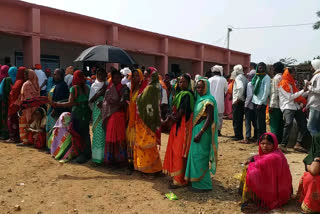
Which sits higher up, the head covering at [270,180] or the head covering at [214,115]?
the head covering at [214,115]

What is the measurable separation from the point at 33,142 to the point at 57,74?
1.91m

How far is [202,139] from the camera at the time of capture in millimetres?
3816

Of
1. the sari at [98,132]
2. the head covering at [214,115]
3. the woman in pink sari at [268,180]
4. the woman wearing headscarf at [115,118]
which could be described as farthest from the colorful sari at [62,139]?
the woman in pink sari at [268,180]

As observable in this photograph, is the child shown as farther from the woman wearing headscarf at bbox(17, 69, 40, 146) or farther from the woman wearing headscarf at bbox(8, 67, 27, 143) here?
the woman wearing headscarf at bbox(8, 67, 27, 143)

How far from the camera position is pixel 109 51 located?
545 centimetres

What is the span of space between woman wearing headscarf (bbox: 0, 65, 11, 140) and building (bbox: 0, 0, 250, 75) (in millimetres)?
3181

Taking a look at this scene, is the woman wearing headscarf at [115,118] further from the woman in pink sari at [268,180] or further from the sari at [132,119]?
the woman in pink sari at [268,180]

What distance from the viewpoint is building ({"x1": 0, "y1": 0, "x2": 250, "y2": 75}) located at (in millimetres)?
10766

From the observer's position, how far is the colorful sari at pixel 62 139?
5449 millimetres

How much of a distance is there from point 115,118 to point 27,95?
8.55ft

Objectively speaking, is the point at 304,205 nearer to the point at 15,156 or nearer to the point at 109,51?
the point at 109,51

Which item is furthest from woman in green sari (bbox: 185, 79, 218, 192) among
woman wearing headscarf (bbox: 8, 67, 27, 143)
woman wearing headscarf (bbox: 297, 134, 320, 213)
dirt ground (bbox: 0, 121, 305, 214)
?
woman wearing headscarf (bbox: 8, 67, 27, 143)

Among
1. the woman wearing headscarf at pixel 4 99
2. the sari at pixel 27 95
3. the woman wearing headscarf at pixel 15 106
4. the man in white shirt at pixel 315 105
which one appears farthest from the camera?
the woman wearing headscarf at pixel 4 99

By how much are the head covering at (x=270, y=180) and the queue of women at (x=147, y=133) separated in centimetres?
1
